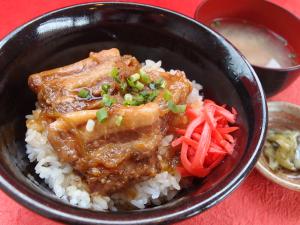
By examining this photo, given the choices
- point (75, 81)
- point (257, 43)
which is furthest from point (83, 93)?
point (257, 43)

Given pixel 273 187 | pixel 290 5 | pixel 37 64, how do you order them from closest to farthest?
pixel 37 64, pixel 273 187, pixel 290 5

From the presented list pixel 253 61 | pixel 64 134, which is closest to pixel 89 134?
pixel 64 134

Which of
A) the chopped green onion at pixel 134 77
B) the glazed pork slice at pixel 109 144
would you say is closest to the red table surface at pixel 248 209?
the glazed pork slice at pixel 109 144

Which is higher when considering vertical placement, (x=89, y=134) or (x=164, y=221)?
(x=89, y=134)

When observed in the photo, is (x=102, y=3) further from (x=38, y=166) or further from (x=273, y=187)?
(x=273, y=187)

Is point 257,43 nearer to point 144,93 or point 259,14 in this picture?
point 259,14

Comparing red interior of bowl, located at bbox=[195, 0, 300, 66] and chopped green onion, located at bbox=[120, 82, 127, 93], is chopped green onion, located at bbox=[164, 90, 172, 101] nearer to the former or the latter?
chopped green onion, located at bbox=[120, 82, 127, 93]

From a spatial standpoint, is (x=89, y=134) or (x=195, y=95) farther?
(x=195, y=95)
